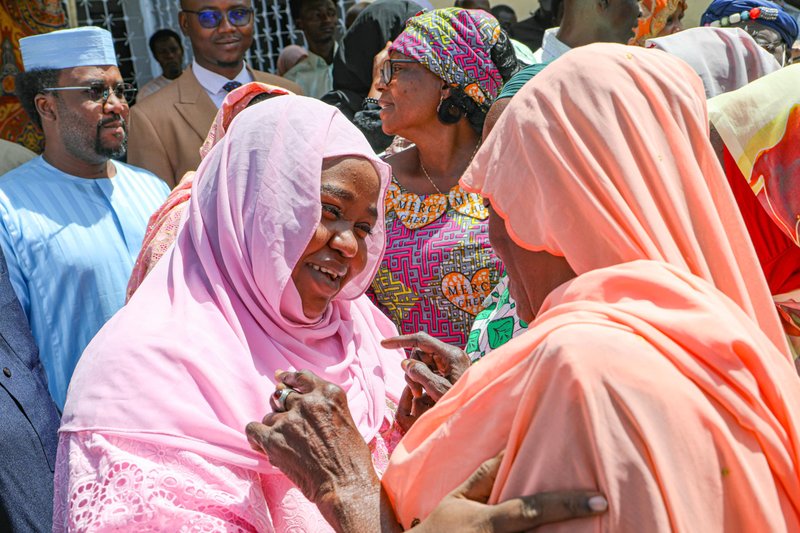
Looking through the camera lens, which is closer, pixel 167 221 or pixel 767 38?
pixel 167 221

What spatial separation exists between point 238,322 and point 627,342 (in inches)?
47.6

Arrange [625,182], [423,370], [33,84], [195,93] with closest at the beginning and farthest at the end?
[625,182], [423,370], [33,84], [195,93]

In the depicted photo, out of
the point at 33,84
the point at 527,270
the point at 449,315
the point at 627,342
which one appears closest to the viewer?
the point at 627,342

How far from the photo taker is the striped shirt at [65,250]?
428 centimetres

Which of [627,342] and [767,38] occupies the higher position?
[627,342]

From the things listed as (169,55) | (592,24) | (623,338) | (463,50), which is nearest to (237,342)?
(623,338)

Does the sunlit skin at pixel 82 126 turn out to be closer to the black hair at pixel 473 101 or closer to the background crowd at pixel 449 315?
the background crowd at pixel 449 315

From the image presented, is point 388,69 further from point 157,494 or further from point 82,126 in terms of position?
point 157,494

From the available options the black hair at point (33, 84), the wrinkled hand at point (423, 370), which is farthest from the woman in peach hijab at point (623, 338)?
the black hair at point (33, 84)

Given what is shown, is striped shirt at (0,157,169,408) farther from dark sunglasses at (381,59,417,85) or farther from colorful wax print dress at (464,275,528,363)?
colorful wax print dress at (464,275,528,363)

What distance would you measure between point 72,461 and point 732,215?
5.04 ft

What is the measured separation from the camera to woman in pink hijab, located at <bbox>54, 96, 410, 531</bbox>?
2.21 m

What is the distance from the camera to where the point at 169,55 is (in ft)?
25.7

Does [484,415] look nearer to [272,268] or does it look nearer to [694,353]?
[694,353]
